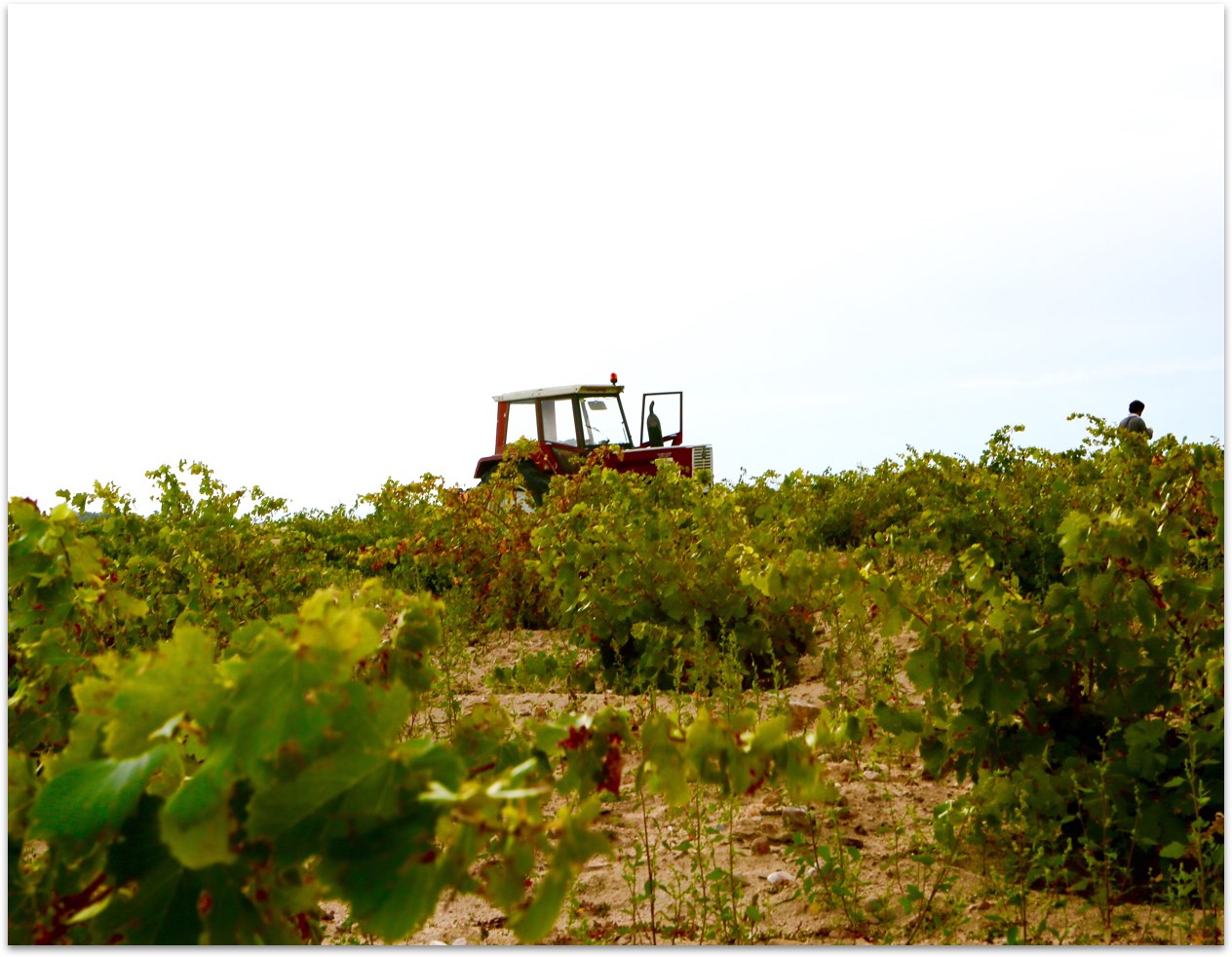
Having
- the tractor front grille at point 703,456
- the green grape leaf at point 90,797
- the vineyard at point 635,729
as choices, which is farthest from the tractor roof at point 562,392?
the green grape leaf at point 90,797

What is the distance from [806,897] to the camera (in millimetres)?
2678

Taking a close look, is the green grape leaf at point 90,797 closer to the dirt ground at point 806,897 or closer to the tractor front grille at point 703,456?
the dirt ground at point 806,897

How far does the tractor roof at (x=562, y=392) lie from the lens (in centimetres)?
1462

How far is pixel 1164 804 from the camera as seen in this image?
2.69 metres

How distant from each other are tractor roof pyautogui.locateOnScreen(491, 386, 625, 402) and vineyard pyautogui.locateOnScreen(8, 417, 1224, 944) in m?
7.53

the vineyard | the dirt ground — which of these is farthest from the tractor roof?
the dirt ground

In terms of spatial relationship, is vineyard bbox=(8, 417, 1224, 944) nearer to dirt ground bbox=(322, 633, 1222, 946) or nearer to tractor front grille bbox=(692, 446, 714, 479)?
dirt ground bbox=(322, 633, 1222, 946)

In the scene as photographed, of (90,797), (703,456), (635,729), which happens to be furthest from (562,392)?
(90,797)

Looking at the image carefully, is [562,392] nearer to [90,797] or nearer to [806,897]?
[806,897]

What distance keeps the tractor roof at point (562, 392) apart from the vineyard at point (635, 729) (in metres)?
7.53

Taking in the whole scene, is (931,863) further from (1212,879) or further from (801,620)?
(801,620)

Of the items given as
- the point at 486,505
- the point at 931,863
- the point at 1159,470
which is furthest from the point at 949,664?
the point at 486,505

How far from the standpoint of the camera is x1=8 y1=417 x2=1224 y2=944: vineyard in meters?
1.16

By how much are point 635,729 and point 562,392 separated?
39.0 feet
